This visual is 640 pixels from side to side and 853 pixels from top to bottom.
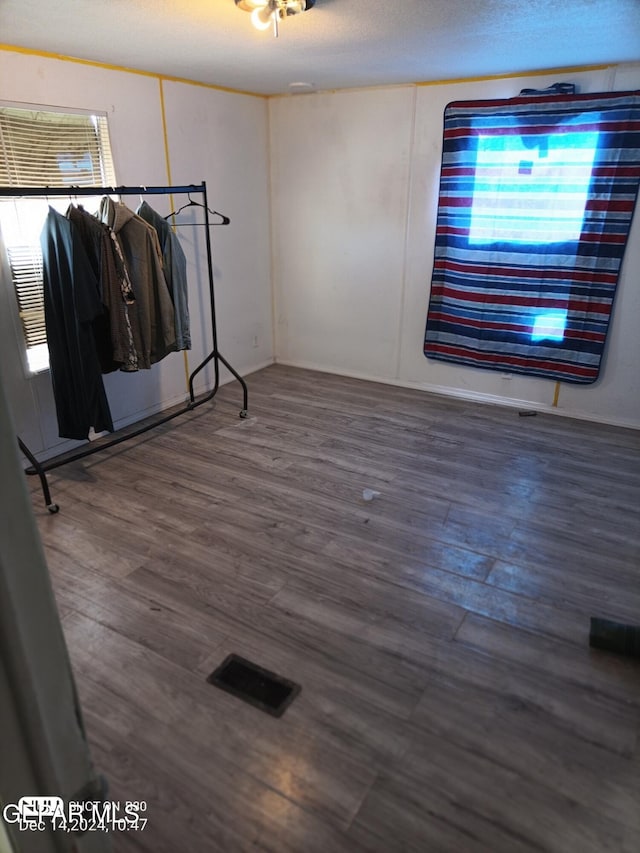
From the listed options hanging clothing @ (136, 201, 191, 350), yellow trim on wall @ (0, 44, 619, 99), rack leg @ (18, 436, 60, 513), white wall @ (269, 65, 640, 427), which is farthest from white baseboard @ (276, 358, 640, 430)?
rack leg @ (18, 436, 60, 513)

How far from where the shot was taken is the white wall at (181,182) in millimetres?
3258

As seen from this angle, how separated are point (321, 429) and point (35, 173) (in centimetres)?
235

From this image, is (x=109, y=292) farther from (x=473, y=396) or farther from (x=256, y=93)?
(x=473, y=396)

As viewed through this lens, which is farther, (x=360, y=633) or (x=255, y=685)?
(x=360, y=633)

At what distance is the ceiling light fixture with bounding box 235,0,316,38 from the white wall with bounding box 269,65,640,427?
6.97ft

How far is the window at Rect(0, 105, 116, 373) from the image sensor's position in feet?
10.0

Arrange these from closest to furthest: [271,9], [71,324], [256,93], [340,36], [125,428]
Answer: [271,9]
[340,36]
[71,324]
[125,428]
[256,93]

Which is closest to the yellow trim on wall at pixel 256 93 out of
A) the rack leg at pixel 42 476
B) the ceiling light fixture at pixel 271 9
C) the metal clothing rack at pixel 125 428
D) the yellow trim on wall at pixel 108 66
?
the yellow trim on wall at pixel 108 66

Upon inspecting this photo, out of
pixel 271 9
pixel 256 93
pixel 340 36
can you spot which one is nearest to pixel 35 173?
pixel 271 9

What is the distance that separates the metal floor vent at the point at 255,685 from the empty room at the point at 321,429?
0.01 meters

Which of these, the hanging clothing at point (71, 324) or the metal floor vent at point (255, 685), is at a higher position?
the hanging clothing at point (71, 324)

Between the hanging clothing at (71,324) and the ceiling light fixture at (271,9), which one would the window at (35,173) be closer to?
the hanging clothing at (71,324)

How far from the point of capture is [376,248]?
4785 mm

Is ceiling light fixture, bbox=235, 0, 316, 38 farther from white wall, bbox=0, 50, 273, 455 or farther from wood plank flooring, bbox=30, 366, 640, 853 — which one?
wood plank flooring, bbox=30, 366, 640, 853
